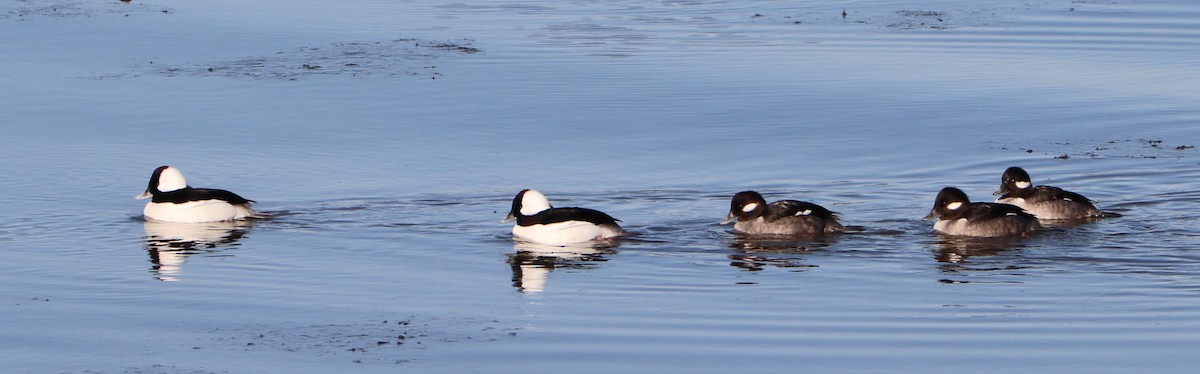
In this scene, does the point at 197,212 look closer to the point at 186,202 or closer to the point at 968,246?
the point at 186,202

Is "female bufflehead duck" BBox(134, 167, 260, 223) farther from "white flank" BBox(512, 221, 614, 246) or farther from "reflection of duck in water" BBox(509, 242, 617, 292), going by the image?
"reflection of duck in water" BBox(509, 242, 617, 292)

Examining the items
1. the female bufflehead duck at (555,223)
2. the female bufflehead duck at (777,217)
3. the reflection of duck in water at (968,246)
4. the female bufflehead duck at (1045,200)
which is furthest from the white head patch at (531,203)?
the female bufflehead duck at (1045,200)

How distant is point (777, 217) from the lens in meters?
15.2

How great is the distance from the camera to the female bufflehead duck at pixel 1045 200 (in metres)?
15.5

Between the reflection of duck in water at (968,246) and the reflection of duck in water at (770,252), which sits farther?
the reflection of duck in water at (968,246)

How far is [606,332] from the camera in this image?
436 inches

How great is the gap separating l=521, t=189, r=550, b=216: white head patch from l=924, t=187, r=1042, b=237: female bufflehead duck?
3371 millimetres

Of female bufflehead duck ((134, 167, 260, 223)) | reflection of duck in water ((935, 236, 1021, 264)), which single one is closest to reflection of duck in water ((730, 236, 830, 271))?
reflection of duck in water ((935, 236, 1021, 264))

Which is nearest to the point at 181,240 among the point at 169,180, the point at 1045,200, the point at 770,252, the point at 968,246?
the point at 169,180

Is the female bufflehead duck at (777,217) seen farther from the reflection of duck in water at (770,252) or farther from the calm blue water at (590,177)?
the calm blue water at (590,177)

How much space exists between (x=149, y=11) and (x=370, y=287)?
18.6 metres

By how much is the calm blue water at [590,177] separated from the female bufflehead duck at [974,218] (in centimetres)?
30

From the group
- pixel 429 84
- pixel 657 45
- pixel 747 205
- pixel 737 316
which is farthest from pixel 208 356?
pixel 657 45

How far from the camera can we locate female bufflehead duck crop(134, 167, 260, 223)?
1580cm
